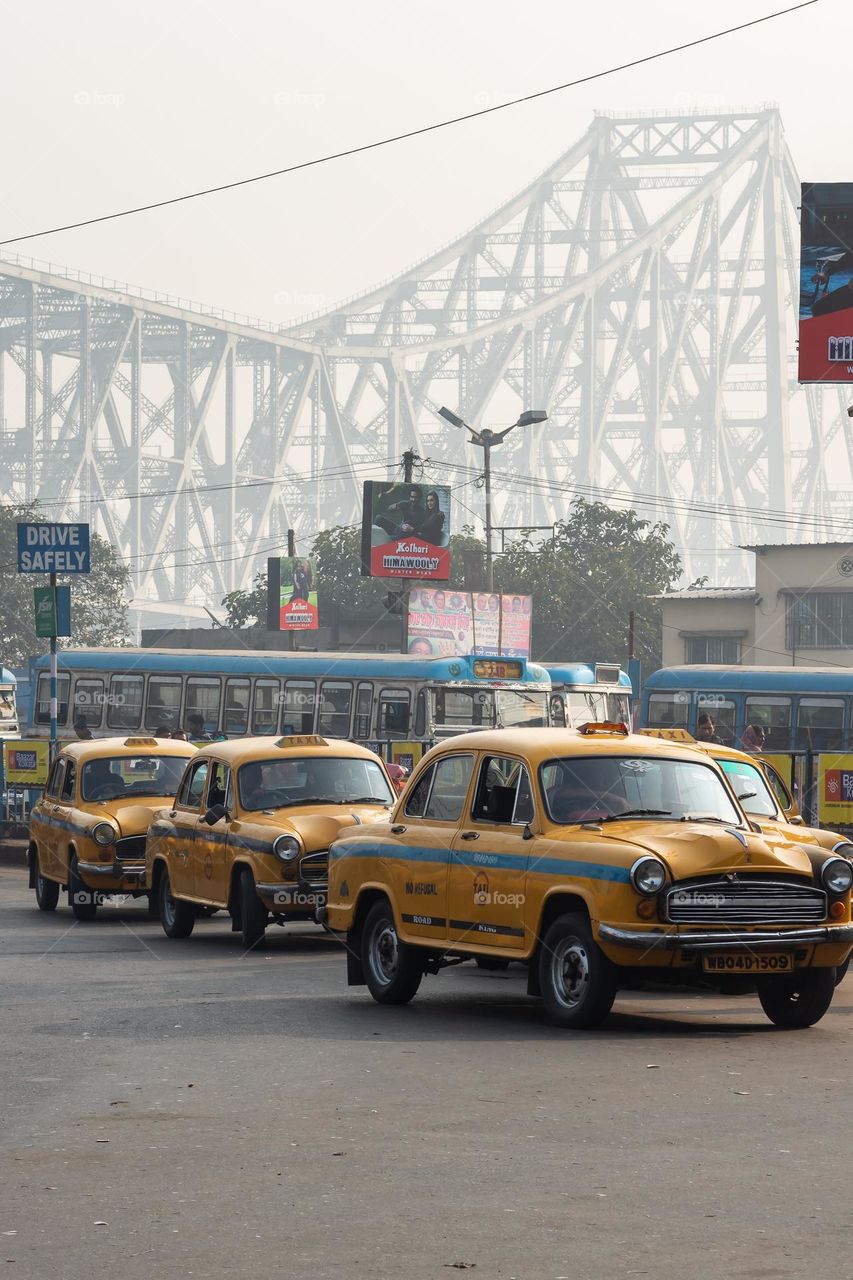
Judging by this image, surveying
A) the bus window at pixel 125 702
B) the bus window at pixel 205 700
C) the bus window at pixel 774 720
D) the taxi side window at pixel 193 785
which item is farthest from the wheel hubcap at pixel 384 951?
the bus window at pixel 125 702

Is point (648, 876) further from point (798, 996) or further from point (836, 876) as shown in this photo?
point (798, 996)

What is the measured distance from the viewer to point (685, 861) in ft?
36.4

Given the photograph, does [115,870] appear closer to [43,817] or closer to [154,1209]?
[43,817]

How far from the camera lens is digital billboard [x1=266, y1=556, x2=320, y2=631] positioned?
8026cm

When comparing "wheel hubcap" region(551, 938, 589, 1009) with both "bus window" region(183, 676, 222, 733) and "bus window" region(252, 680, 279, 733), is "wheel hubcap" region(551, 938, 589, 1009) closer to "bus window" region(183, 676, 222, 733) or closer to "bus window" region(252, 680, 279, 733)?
"bus window" region(252, 680, 279, 733)

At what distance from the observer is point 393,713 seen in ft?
119

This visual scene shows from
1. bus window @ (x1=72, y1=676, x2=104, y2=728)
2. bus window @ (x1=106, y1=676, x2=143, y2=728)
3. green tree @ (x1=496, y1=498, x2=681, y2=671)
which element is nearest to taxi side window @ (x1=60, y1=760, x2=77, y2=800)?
bus window @ (x1=106, y1=676, x2=143, y2=728)

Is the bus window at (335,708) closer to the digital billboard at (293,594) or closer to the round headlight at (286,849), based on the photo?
the round headlight at (286,849)

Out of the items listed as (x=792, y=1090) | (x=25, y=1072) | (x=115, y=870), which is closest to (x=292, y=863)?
(x=115, y=870)

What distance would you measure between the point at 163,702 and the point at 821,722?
1260 centimetres

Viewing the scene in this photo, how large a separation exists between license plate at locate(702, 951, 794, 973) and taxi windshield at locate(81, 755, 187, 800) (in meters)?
10.4

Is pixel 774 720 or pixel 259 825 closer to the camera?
pixel 259 825

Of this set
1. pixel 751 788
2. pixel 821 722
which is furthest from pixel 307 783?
pixel 821 722

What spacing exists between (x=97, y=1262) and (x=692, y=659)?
65.9 meters
